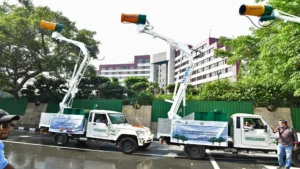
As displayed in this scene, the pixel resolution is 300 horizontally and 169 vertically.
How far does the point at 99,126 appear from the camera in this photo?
10.0 metres

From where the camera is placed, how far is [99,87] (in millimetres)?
21359

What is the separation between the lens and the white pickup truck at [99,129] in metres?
9.46

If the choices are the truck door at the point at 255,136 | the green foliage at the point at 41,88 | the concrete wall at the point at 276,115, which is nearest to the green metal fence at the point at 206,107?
the concrete wall at the point at 276,115

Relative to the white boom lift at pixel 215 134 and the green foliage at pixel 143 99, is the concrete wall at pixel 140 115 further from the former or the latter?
the white boom lift at pixel 215 134

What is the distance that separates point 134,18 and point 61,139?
273 inches

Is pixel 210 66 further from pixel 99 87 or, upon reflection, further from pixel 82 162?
pixel 82 162

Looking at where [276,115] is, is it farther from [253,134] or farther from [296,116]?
[253,134]

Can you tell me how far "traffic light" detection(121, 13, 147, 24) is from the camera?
8.31m

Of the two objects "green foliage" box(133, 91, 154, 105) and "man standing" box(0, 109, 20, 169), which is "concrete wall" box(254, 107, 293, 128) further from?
"man standing" box(0, 109, 20, 169)

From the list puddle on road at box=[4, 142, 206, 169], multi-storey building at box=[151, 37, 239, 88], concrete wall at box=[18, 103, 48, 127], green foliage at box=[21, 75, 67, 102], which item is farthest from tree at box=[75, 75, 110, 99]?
multi-storey building at box=[151, 37, 239, 88]

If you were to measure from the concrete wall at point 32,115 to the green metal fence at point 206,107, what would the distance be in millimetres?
10097

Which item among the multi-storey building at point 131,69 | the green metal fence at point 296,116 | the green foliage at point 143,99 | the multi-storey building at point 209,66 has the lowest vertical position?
the green metal fence at point 296,116

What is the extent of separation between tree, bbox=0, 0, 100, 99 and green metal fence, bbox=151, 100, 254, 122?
7664 mm

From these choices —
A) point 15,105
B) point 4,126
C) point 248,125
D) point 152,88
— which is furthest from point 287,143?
point 152,88
